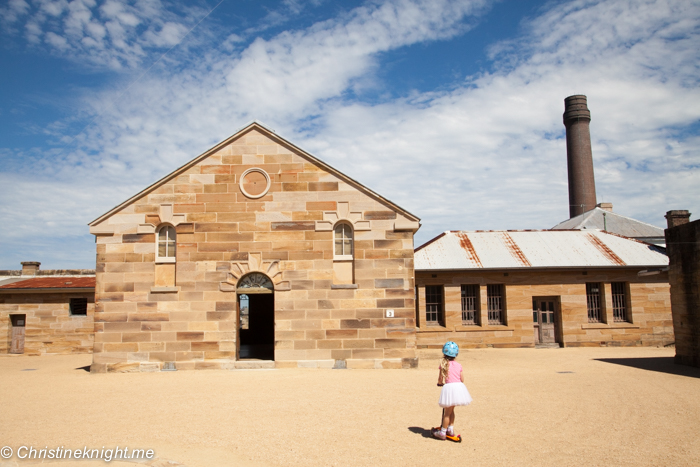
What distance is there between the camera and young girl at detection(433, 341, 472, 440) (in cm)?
709

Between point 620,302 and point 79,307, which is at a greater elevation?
point 79,307

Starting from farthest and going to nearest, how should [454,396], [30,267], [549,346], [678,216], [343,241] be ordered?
[30,267] → [678,216] → [549,346] → [343,241] → [454,396]

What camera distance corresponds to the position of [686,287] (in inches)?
584

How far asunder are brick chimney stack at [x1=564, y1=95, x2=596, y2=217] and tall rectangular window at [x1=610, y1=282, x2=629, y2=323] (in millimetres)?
15673

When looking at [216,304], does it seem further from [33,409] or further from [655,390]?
[655,390]

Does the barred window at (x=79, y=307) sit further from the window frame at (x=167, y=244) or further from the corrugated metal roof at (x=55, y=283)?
the window frame at (x=167, y=244)

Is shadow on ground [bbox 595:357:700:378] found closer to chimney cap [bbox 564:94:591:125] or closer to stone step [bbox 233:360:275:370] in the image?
stone step [bbox 233:360:275:370]

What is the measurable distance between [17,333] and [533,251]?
23995mm

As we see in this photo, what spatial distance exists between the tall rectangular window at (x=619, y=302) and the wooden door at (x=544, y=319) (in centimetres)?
265

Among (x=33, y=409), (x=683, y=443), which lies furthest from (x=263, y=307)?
(x=683, y=443)

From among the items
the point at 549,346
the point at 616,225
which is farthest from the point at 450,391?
the point at 616,225

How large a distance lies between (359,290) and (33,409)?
28.3 ft

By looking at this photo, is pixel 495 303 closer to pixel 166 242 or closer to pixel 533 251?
pixel 533 251

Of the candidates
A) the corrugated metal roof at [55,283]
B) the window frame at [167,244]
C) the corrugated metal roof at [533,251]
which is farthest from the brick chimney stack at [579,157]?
the corrugated metal roof at [55,283]
